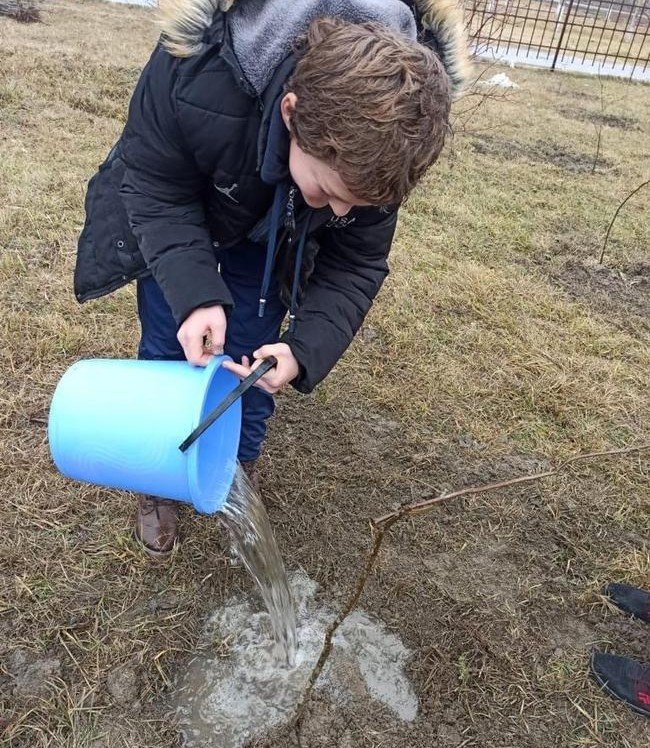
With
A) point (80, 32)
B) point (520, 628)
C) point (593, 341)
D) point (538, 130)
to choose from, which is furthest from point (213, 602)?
point (80, 32)

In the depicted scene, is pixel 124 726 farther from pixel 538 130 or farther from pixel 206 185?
pixel 538 130

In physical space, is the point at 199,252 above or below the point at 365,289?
above

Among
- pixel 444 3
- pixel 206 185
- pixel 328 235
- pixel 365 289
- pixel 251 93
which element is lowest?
pixel 365 289

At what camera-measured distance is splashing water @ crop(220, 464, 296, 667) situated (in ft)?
6.15

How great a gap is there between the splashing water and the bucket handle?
547 millimetres

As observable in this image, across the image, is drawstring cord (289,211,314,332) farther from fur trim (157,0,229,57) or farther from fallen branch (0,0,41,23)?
fallen branch (0,0,41,23)

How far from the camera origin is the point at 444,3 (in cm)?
137

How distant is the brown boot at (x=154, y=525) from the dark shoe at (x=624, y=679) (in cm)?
125

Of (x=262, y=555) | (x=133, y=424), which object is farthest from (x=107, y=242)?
(x=262, y=555)

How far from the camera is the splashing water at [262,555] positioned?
1876mm

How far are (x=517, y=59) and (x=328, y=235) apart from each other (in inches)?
447

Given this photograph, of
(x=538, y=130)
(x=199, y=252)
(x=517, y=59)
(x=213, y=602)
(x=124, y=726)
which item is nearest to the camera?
(x=199, y=252)

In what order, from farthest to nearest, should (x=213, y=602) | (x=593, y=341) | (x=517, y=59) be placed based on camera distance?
(x=517, y=59), (x=593, y=341), (x=213, y=602)

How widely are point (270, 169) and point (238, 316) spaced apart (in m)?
0.62
